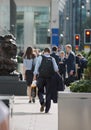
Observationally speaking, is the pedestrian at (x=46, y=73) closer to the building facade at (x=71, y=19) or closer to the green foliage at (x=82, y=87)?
the green foliage at (x=82, y=87)

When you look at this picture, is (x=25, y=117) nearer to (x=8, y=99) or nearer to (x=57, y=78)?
(x=57, y=78)

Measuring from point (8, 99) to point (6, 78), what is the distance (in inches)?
318

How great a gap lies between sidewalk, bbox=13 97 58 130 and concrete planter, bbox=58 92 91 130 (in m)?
2.31

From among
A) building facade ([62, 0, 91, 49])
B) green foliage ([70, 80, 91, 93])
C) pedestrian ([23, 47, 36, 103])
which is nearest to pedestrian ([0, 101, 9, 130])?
green foliage ([70, 80, 91, 93])

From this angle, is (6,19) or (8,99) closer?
(8,99)

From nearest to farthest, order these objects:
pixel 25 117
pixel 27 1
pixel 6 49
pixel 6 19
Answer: pixel 25 117
pixel 6 49
pixel 6 19
pixel 27 1

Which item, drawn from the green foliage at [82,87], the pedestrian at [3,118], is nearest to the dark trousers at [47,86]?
the green foliage at [82,87]

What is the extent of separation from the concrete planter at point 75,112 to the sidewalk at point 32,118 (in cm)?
231

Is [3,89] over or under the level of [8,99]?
under

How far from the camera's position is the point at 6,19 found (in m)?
45.7

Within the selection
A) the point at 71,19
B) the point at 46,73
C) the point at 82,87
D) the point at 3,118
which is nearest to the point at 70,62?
the point at 46,73

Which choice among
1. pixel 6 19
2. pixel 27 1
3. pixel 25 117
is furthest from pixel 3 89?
pixel 27 1

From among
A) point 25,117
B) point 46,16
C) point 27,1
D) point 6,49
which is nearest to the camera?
point 25,117

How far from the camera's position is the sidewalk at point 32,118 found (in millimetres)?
11055
